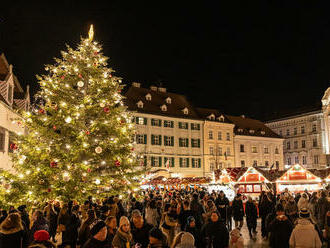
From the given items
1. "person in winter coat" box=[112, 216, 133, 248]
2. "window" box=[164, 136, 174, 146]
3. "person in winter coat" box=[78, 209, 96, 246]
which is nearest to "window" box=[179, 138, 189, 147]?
"window" box=[164, 136, 174, 146]

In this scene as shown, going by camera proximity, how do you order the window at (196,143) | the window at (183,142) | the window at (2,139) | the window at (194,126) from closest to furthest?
the window at (2,139) < the window at (183,142) < the window at (196,143) < the window at (194,126)

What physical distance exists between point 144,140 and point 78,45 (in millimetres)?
30248

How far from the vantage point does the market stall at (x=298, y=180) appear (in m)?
24.2

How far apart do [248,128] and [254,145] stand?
10.3 ft

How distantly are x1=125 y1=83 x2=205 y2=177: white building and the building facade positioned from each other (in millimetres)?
8625

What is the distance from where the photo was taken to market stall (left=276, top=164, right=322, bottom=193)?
24172 millimetres

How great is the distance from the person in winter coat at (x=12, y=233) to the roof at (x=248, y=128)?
52.6 meters

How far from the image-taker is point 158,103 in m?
50.0

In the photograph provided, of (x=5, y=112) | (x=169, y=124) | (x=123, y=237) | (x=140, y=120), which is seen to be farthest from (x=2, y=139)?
(x=169, y=124)

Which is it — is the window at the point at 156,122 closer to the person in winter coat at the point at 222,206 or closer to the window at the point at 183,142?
the window at the point at 183,142

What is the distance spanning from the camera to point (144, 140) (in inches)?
1817

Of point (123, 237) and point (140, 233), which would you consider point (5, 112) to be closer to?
point (140, 233)

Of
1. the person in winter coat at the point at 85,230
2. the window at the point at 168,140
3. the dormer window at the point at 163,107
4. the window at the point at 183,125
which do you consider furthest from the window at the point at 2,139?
the window at the point at 183,125

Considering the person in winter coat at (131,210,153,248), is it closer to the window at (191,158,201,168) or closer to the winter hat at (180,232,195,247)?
the winter hat at (180,232,195,247)
